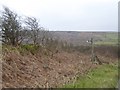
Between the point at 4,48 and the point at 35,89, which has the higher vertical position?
the point at 4,48

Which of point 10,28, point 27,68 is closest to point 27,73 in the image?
point 27,68

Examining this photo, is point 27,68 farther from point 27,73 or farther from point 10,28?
point 10,28

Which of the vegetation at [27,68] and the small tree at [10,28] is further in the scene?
the small tree at [10,28]

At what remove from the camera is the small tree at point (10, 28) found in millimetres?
17438

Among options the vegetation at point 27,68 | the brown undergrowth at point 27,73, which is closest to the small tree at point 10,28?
the vegetation at point 27,68

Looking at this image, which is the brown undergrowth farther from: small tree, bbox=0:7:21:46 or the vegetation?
small tree, bbox=0:7:21:46

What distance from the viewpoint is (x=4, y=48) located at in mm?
13453

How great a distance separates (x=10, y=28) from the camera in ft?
59.1


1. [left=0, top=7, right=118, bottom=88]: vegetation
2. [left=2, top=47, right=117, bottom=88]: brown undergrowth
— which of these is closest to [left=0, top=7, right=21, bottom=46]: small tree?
[left=0, top=7, right=118, bottom=88]: vegetation

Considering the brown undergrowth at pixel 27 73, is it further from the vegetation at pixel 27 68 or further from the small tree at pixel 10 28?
the small tree at pixel 10 28

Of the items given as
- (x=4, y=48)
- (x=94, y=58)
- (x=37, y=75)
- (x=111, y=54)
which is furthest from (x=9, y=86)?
(x=111, y=54)

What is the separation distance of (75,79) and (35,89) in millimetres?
3783

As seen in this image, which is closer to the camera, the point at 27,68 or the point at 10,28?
the point at 27,68

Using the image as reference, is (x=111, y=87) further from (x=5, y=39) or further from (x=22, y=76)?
(x=5, y=39)
